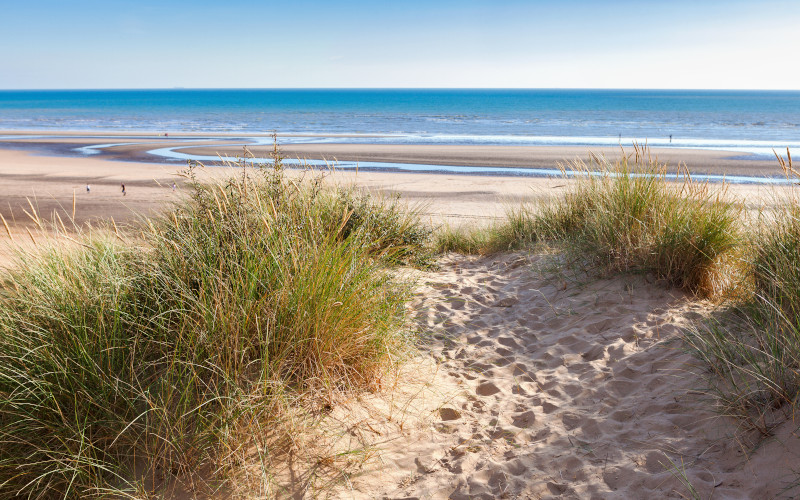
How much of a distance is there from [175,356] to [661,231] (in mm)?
4512

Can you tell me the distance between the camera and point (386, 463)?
313 centimetres

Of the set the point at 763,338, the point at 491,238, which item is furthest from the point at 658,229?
the point at 491,238

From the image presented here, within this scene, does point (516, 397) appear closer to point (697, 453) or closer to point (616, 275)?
point (697, 453)

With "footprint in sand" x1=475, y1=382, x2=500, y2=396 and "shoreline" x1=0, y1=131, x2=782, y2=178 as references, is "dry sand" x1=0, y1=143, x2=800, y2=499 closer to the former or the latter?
"footprint in sand" x1=475, y1=382, x2=500, y2=396

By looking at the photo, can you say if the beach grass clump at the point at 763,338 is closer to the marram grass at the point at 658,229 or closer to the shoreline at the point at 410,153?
the marram grass at the point at 658,229

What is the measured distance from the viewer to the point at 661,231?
5.18m

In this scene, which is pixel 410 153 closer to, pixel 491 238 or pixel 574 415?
pixel 491 238

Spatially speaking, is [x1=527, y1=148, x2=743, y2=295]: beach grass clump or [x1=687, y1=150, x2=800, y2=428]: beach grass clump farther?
[x1=527, y1=148, x2=743, y2=295]: beach grass clump

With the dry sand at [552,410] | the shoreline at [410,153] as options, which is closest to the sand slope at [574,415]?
the dry sand at [552,410]

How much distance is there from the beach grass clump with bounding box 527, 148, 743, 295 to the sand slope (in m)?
0.24

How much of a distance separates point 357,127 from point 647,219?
150 ft

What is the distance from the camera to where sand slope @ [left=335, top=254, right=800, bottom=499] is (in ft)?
9.39

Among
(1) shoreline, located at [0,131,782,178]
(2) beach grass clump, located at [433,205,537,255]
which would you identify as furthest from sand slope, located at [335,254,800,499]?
(1) shoreline, located at [0,131,782,178]

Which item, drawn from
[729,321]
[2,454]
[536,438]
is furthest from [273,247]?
[729,321]
